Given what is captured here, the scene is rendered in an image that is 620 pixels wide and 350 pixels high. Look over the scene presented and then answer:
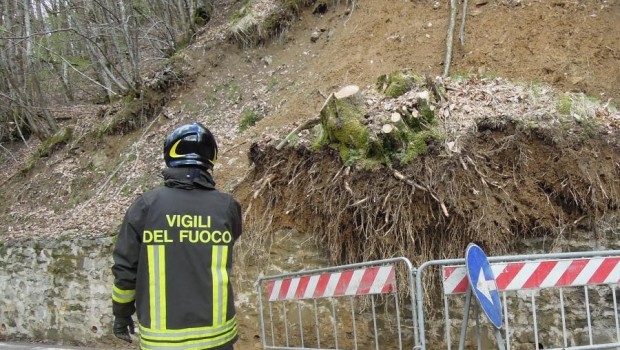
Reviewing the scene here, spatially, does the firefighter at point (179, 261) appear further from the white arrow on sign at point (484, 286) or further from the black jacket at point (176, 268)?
the white arrow on sign at point (484, 286)

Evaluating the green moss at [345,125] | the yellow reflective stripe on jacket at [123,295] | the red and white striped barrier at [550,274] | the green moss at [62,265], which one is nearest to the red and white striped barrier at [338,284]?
the red and white striped barrier at [550,274]

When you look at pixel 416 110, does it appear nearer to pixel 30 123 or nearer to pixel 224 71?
pixel 224 71

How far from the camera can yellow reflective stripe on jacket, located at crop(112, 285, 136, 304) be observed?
10.0 feet

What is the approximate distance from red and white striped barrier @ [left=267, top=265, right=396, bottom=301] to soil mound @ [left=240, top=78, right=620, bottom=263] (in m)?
0.82

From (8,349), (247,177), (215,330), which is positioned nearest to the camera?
(215,330)

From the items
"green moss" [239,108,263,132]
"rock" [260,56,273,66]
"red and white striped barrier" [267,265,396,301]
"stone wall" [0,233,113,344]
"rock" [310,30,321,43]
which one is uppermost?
"rock" [310,30,321,43]

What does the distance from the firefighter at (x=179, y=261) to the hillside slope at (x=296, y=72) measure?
358cm

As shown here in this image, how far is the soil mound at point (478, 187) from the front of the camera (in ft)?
18.2

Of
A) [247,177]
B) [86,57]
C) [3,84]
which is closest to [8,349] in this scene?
[247,177]

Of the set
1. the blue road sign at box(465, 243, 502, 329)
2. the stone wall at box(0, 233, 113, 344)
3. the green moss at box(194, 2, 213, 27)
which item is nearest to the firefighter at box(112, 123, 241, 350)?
the blue road sign at box(465, 243, 502, 329)

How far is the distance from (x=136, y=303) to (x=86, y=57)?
1539 cm

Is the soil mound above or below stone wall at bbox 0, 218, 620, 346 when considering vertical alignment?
above

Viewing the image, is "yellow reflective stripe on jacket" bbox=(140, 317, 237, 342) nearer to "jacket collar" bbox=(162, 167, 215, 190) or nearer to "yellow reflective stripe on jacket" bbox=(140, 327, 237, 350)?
"yellow reflective stripe on jacket" bbox=(140, 327, 237, 350)

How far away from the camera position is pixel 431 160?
5727 millimetres
